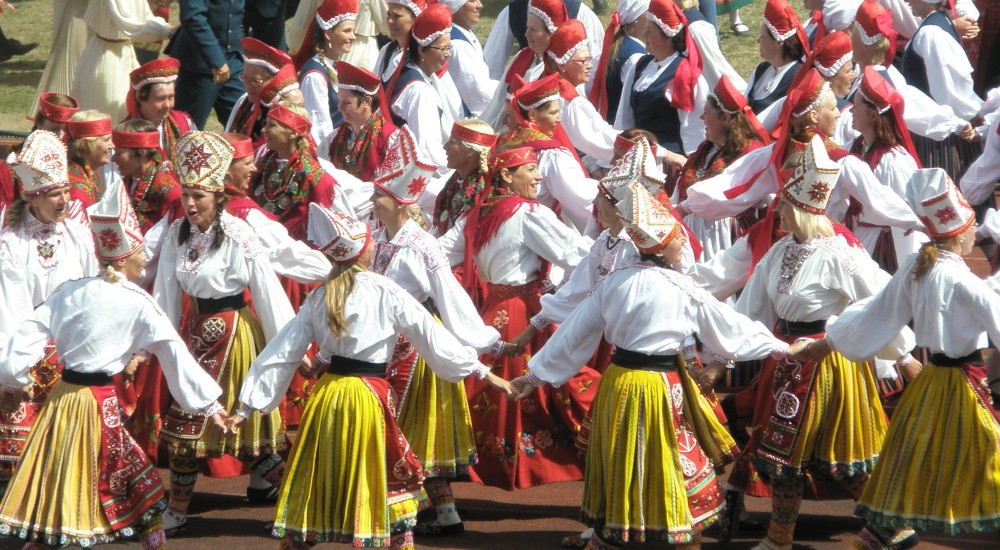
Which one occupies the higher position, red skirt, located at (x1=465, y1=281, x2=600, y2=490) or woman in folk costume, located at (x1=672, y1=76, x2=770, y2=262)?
woman in folk costume, located at (x1=672, y1=76, x2=770, y2=262)

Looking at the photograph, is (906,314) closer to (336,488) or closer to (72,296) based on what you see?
(336,488)

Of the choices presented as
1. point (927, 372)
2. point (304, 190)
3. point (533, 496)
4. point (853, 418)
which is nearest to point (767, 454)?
point (853, 418)

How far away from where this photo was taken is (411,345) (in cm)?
679

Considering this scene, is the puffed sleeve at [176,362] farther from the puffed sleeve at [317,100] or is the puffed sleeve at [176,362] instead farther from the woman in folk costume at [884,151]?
the puffed sleeve at [317,100]

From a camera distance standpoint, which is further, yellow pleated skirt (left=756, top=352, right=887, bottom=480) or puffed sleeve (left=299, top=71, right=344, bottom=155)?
puffed sleeve (left=299, top=71, right=344, bottom=155)

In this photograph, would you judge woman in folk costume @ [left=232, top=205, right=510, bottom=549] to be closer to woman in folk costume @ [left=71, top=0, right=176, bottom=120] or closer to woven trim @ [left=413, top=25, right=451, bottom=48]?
woven trim @ [left=413, top=25, right=451, bottom=48]

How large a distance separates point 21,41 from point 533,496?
35.3 ft

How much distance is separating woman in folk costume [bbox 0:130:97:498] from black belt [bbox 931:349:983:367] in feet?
12.1

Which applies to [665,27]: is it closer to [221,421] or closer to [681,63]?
[681,63]

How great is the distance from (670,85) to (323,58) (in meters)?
2.29

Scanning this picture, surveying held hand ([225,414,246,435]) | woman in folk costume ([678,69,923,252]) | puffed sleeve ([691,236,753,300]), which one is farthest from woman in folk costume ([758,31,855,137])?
held hand ([225,414,246,435])

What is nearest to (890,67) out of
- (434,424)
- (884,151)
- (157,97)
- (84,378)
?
(884,151)

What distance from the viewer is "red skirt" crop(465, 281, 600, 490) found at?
7.38 meters

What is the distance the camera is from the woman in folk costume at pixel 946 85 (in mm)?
10023
